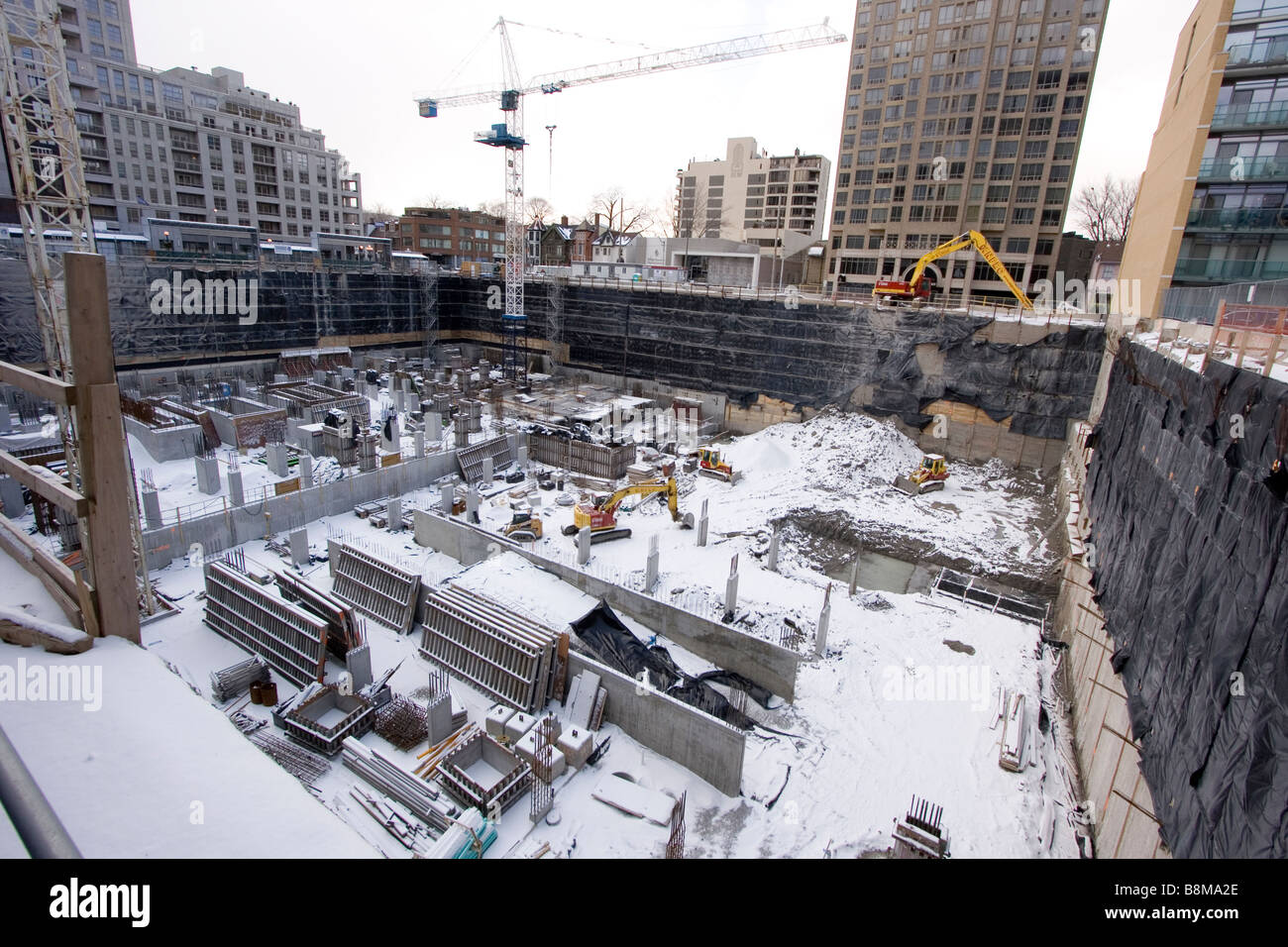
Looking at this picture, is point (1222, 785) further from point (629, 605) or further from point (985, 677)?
point (629, 605)

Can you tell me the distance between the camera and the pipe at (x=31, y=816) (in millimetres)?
1585

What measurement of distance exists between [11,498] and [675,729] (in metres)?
17.4

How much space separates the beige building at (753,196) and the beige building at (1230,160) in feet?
140

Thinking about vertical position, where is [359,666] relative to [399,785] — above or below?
above

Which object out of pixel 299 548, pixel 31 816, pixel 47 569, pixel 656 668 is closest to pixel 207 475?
pixel 299 548

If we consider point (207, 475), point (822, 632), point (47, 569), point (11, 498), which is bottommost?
point (822, 632)

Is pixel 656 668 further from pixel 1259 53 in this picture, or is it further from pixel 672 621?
pixel 1259 53

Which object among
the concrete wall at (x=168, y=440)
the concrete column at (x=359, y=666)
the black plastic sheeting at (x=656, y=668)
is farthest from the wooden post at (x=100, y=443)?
the concrete wall at (x=168, y=440)

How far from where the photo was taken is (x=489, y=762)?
9.52 meters

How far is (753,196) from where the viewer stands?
86625 mm

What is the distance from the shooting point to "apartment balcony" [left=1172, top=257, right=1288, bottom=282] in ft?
73.2

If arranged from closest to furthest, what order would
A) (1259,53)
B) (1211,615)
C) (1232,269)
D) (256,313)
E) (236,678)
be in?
(1211,615) → (236,678) → (1259,53) → (1232,269) → (256,313)

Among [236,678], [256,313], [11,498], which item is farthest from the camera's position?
[256,313]

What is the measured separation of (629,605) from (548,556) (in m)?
3.08
